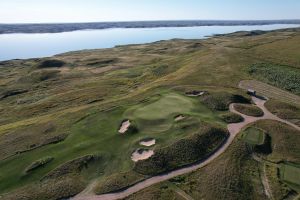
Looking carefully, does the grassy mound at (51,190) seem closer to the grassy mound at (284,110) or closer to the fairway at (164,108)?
the fairway at (164,108)

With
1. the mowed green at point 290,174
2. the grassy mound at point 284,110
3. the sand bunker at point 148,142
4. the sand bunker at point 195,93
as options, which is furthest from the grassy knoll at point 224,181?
the sand bunker at point 195,93

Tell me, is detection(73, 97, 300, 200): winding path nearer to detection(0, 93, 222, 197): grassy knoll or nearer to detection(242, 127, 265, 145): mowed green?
detection(242, 127, 265, 145): mowed green

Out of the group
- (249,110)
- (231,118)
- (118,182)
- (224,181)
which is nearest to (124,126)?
(118,182)

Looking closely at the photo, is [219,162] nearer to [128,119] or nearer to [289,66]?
[128,119]

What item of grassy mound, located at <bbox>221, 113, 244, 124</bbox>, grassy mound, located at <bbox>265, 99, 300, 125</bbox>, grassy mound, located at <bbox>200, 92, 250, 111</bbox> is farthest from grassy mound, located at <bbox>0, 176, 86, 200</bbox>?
grassy mound, located at <bbox>265, 99, 300, 125</bbox>

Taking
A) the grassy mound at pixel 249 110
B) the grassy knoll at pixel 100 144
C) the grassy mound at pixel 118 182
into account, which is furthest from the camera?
the grassy mound at pixel 249 110

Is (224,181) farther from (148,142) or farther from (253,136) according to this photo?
(148,142)

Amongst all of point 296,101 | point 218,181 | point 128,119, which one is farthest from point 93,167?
point 296,101
